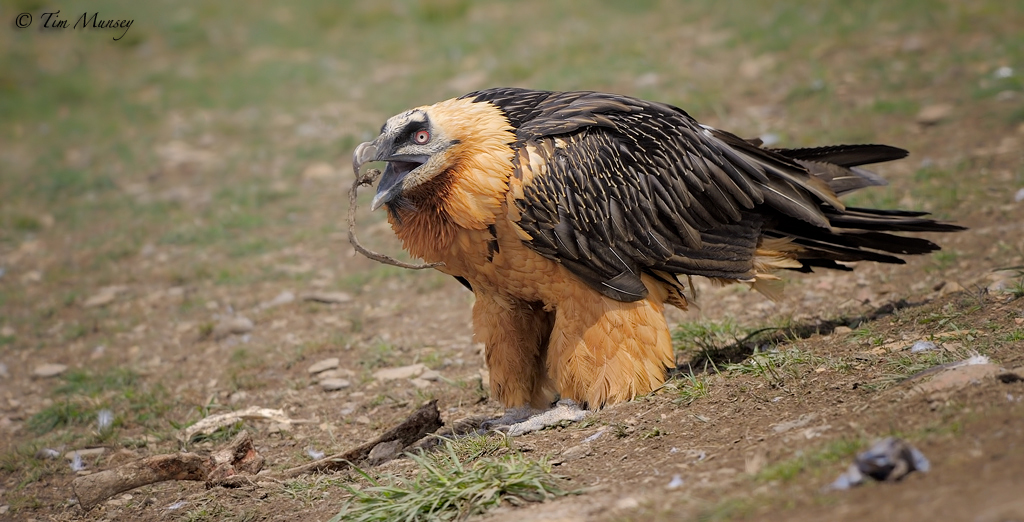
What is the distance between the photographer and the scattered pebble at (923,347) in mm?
4640

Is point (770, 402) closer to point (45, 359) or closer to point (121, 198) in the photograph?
point (45, 359)

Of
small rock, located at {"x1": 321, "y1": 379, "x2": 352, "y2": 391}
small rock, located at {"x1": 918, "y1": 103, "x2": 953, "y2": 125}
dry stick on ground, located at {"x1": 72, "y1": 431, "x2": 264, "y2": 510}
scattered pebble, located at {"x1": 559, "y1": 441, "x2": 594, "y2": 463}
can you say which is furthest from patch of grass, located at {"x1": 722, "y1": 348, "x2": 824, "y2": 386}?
small rock, located at {"x1": 918, "y1": 103, "x2": 953, "y2": 125}

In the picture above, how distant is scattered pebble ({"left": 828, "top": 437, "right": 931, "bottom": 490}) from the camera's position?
3.28m

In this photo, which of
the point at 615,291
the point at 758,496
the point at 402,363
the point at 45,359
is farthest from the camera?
the point at 45,359

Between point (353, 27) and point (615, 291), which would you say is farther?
point (353, 27)

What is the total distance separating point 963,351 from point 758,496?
1734 millimetres

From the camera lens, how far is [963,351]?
14.6 ft

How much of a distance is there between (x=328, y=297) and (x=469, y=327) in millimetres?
1431

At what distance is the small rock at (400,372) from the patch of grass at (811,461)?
3.28 meters

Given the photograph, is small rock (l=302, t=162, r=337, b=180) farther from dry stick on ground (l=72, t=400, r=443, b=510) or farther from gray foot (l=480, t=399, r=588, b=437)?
gray foot (l=480, t=399, r=588, b=437)

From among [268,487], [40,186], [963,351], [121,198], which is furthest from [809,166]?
[40,186]

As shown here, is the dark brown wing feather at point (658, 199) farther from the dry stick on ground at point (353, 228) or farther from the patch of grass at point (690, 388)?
the dry stick on ground at point (353, 228)

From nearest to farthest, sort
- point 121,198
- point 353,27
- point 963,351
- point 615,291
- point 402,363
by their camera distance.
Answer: point 963,351 → point 615,291 → point 402,363 → point 121,198 → point 353,27

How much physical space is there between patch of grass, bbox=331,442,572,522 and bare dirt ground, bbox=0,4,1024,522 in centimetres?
10
